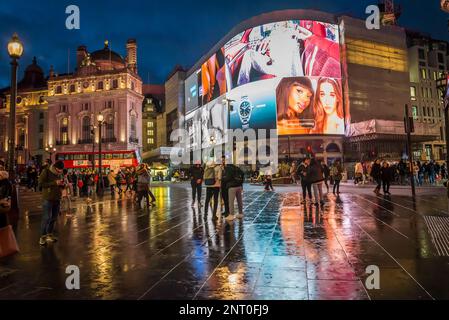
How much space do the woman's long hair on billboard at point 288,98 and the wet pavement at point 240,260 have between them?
143 ft

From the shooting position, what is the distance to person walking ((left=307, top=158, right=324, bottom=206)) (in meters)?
11.8

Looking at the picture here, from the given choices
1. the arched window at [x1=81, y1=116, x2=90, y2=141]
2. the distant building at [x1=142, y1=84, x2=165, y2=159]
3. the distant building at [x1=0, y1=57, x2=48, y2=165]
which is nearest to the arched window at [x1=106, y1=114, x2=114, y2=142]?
the arched window at [x1=81, y1=116, x2=90, y2=141]

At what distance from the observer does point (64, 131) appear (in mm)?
69938

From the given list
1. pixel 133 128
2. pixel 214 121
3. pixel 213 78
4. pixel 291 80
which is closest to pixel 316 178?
pixel 291 80

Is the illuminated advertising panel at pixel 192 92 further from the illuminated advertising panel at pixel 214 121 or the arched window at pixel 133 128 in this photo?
the arched window at pixel 133 128

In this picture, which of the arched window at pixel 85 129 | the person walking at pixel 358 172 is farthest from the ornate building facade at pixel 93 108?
the person walking at pixel 358 172

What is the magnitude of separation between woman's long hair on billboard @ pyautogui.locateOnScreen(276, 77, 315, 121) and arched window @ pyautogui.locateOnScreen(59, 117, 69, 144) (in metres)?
42.0

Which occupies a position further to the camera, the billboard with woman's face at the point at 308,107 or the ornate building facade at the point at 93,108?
the ornate building facade at the point at 93,108

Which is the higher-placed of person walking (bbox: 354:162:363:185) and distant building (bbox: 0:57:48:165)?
distant building (bbox: 0:57:48:165)

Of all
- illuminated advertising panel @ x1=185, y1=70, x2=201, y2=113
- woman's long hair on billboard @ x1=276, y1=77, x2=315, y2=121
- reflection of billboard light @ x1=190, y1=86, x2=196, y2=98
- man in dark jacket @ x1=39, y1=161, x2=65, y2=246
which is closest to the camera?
man in dark jacket @ x1=39, y1=161, x2=65, y2=246

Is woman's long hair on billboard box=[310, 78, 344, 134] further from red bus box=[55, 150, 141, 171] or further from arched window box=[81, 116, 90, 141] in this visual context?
arched window box=[81, 116, 90, 141]

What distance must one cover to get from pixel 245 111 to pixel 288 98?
6.88 m

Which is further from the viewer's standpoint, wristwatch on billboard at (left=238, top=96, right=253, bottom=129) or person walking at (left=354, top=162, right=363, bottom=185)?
wristwatch on billboard at (left=238, top=96, right=253, bottom=129)

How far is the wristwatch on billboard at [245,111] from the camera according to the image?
54500mm
